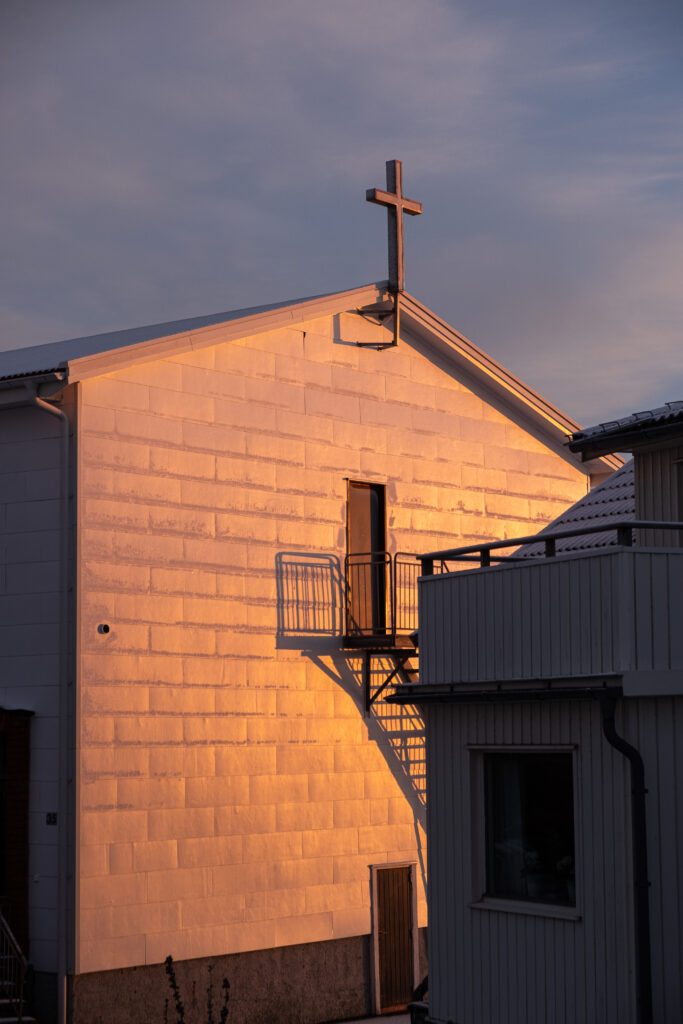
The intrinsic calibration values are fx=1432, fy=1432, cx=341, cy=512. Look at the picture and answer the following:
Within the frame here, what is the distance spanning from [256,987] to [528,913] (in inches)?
276

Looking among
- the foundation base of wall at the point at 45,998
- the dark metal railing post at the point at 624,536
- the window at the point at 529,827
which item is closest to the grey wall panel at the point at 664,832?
the window at the point at 529,827

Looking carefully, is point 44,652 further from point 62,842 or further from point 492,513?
point 492,513

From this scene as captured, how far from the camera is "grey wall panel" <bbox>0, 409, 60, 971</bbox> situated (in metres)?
16.7

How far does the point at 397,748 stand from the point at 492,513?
4272mm

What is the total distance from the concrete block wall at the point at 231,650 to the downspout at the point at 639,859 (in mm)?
7404

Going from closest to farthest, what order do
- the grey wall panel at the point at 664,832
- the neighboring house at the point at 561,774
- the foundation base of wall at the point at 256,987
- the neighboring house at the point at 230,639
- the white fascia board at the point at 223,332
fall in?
the grey wall panel at the point at 664,832
the neighboring house at the point at 561,774
the foundation base of wall at the point at 256,987
the neighboring house at the point at 230,639
the white fascia board at the point at 223,332

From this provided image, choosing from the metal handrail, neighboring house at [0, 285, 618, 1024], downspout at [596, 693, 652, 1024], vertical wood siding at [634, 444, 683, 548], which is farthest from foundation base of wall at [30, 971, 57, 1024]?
vertical wood siding at [634, 444, 683, 548]

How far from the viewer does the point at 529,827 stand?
12.9m

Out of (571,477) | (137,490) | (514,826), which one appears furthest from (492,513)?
(514,826)

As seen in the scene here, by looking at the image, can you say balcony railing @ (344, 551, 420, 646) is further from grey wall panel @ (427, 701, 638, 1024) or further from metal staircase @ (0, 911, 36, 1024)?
grey wall panel @ (427, 701, 638, 1024)

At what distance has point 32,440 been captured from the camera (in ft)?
57.6

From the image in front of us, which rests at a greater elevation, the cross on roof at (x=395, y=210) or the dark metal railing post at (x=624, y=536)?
the cross on roof at (x=395, y=210)

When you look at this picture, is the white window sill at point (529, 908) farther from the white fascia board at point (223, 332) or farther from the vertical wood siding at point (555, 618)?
the white fascia board at point (223, 332)

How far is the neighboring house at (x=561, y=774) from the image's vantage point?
11562 mm
